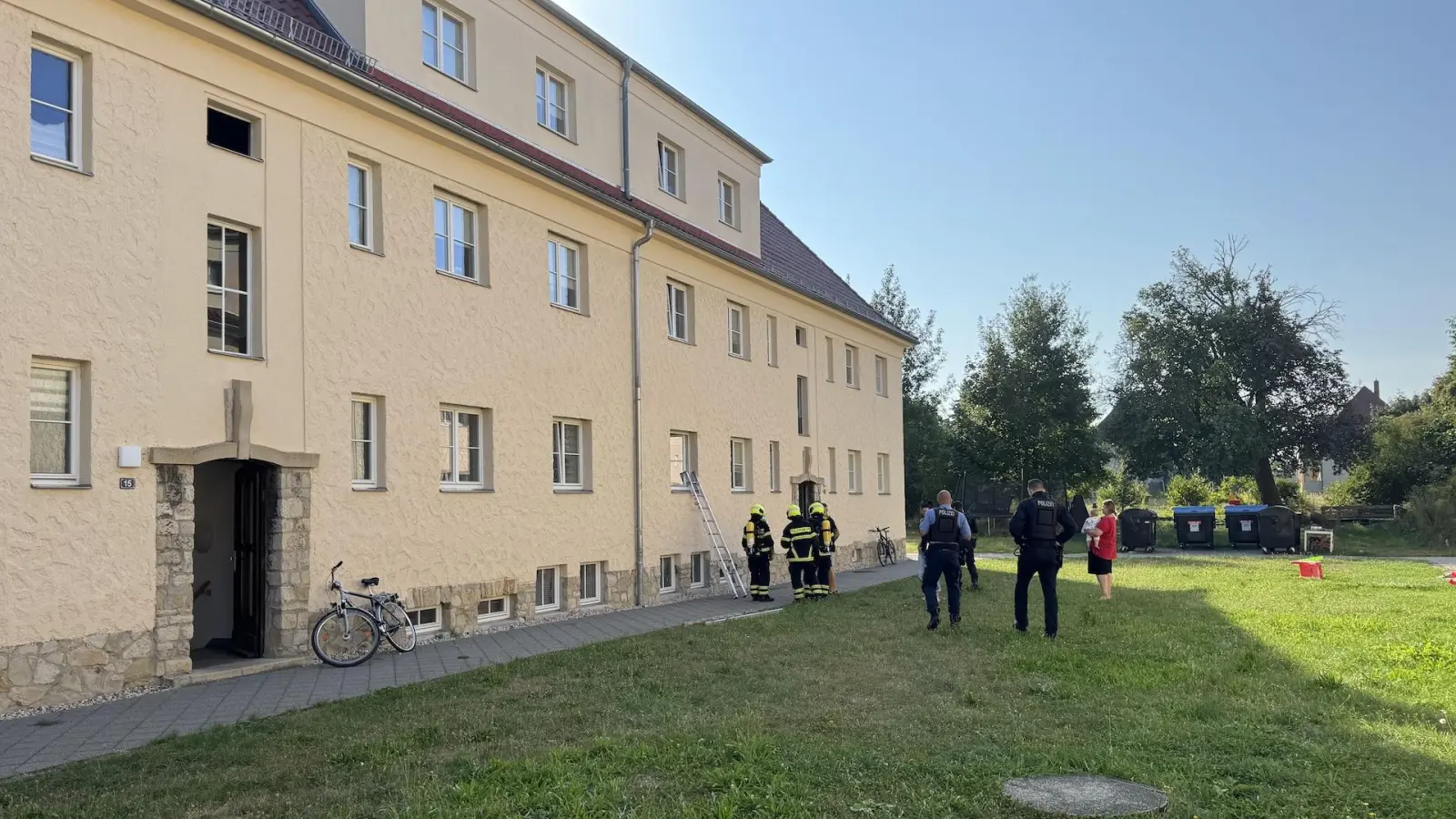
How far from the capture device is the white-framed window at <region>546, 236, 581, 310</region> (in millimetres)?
15531

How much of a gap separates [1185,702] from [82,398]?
375 inches

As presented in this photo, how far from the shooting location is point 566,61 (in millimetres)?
16859

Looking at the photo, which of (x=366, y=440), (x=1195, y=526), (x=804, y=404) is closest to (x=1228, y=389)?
(x=1195, y=526)

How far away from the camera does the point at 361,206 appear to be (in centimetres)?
1227

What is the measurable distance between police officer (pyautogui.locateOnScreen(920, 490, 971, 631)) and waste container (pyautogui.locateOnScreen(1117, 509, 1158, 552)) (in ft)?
69.3

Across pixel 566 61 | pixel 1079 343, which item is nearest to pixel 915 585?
pixel 566 61

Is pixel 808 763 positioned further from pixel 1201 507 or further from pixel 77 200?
pixel 1201 507

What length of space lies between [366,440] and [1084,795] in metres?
9.23

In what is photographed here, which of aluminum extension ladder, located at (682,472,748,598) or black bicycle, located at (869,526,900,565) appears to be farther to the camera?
black bicycle, located at (869,526,900,565)

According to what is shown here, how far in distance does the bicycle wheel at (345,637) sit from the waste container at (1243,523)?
27.9 meters

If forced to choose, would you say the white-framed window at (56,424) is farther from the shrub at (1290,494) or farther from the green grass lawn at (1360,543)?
the shrub at (1290,494)

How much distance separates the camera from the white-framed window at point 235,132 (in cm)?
1070

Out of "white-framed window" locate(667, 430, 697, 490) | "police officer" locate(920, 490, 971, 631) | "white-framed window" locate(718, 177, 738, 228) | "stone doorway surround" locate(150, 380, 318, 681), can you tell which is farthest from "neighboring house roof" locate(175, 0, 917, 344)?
"police officer" locate(920, 490, 971, 631)

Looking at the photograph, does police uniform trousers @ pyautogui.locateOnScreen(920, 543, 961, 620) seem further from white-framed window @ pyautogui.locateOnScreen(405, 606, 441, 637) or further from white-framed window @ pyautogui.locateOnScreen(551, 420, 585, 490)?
white-framed window @ pyautogui.locateOnScreen(405, 606, 441, 637)
